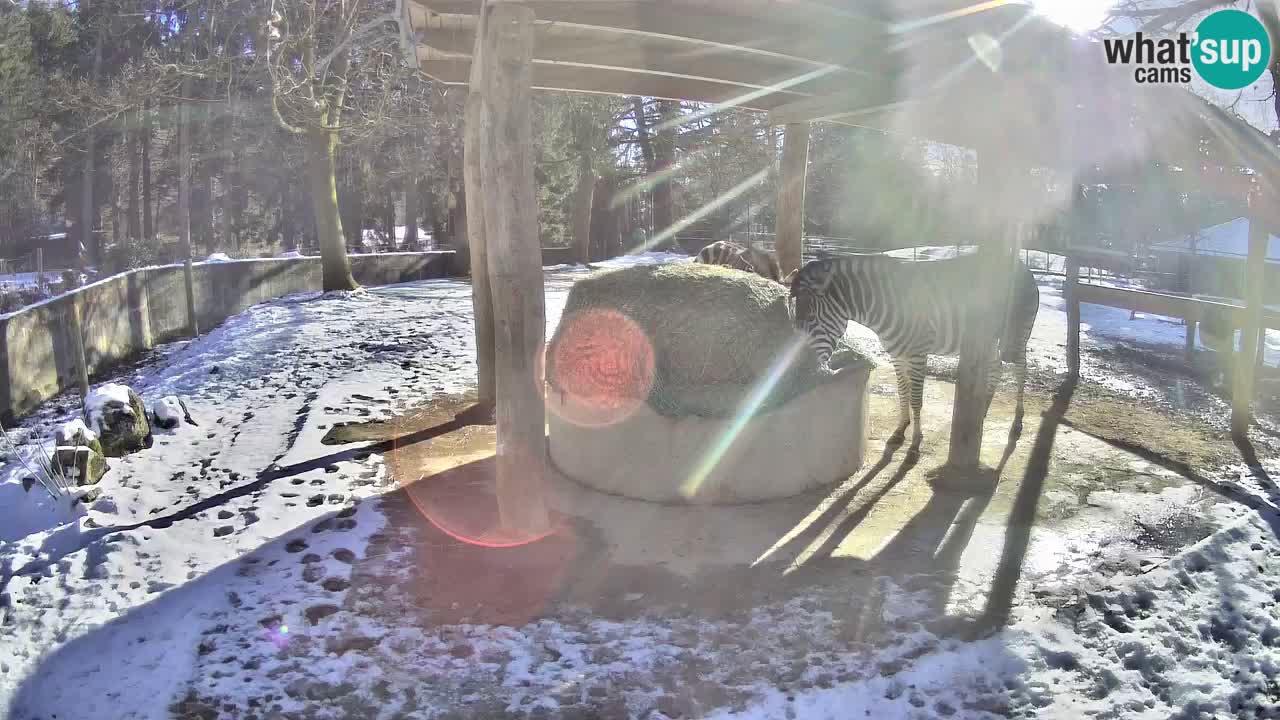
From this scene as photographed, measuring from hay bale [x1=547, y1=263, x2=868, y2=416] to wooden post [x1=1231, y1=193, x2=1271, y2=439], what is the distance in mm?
3947

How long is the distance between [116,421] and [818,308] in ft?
19.1

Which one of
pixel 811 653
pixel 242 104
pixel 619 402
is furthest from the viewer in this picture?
pixel 242 104

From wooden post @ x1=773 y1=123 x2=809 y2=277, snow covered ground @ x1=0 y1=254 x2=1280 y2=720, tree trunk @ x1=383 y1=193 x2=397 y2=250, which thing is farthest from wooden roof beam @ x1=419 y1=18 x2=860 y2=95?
tree trunk @ x1=383 y1=193 x2=397 y2=250

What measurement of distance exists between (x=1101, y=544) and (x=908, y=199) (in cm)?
2901

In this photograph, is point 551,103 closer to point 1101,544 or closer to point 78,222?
point 1101,544

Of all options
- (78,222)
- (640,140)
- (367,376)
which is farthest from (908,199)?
(78,222)

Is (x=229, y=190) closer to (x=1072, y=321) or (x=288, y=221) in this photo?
(x=288, y=221)

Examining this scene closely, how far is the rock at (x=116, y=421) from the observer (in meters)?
6.82

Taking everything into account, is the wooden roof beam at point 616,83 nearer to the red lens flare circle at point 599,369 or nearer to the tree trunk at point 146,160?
the red lens flare circle at point 599,369

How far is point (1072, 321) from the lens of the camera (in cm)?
1089

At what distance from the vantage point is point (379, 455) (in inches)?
281

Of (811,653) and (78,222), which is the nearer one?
(811,653)

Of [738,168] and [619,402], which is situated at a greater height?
[738,168]

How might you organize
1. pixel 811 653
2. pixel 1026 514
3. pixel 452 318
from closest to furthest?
1. pixel 811 653
2. pixel 1026 514
3. pixel 452 318
